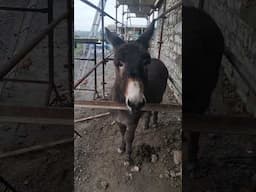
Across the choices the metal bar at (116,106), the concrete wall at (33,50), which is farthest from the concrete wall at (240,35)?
the concrete wall at (33,50)

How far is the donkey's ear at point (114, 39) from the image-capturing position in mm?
445

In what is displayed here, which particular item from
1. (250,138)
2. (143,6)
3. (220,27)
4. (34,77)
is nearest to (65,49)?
(34,77)

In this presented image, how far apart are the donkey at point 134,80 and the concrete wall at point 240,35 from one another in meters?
Answer: 0.15

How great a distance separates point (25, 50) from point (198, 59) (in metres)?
0.33

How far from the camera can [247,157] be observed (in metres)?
0.56

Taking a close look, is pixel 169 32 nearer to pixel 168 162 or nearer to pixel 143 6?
pixel 143 6

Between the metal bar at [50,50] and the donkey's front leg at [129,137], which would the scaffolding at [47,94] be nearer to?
the metal bar at [50,50]

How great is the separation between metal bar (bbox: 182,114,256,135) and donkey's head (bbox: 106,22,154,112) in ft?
0.31

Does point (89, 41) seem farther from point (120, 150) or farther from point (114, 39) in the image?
point (120, 150)

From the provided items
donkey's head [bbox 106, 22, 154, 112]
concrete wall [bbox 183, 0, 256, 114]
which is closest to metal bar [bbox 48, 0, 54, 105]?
donkey's head [bbox 106, 22, 154, 112]

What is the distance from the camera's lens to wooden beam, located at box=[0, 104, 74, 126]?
0.50m

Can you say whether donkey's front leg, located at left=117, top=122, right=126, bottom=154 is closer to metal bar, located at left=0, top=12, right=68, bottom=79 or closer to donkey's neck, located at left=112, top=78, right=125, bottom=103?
donkey's neck, located at left=112, top=78, right=125, bottom=103

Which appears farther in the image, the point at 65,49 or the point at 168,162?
the point at 65,49

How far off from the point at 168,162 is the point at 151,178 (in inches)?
1.8
